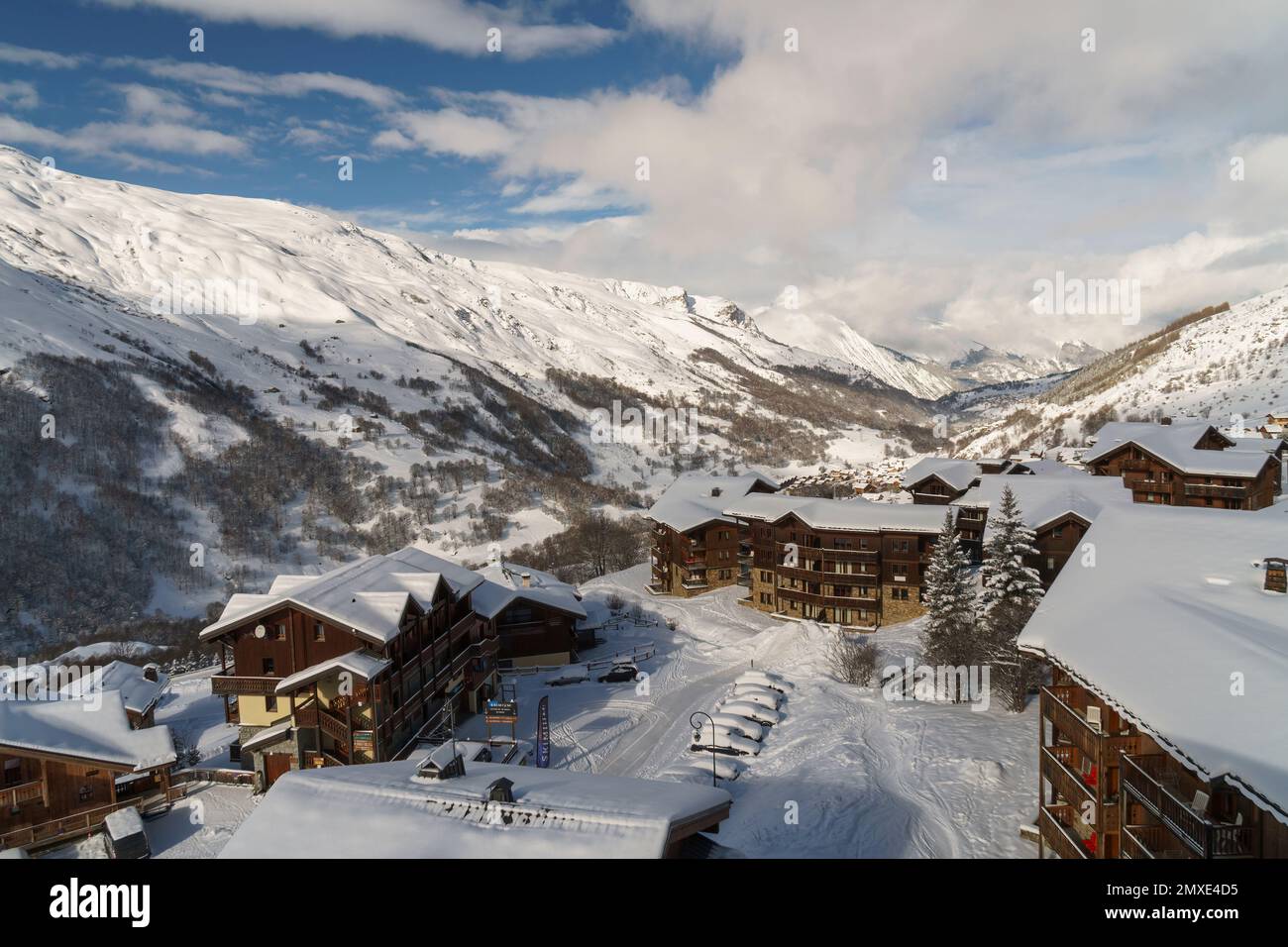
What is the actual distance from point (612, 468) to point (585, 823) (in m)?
148

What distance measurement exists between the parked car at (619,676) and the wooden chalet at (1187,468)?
3933 cm

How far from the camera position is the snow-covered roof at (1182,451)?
54.4m

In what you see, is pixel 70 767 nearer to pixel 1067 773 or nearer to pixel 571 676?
pixel 571 676

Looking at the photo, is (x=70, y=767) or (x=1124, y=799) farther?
(x=70, y=767)

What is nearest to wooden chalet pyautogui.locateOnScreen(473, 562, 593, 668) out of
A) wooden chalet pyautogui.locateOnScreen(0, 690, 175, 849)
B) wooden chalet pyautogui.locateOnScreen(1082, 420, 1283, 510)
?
wooden chalet pyautogui.locateOnScreen(0, 690, 175, 849)

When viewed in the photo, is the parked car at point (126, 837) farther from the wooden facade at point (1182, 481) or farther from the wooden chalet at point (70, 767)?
the wooden facade at point (1182, 481)

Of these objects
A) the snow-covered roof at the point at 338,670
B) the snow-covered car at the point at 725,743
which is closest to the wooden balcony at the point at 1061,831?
the snow-covered car at the point at 725,743

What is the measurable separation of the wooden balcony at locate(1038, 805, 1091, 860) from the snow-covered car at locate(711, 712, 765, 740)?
12.7 m

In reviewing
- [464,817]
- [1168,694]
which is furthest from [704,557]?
[464,817]

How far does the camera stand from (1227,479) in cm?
5488

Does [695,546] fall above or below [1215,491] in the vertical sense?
below

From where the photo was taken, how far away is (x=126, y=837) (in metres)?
25.5

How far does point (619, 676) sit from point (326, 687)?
1762 cm
